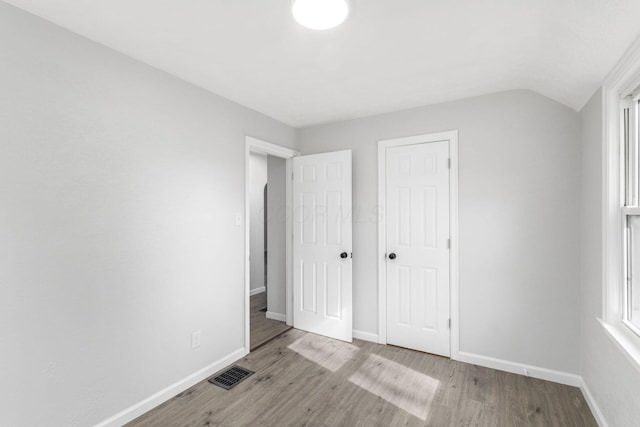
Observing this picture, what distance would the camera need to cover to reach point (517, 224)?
2613 millimetres

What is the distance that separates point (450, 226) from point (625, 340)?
1410mm

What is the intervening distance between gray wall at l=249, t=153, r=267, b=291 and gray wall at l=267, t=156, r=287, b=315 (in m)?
1.37

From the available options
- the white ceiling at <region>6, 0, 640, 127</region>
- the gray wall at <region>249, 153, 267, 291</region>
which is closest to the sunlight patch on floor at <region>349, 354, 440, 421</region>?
the white ceiling at <region>6, 0, 640, 127</region>

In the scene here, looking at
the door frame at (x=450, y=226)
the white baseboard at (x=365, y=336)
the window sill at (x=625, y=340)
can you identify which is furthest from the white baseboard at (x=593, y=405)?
the white baseboard at (x=365, y=336)

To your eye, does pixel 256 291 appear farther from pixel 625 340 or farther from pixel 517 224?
pixel 625 340

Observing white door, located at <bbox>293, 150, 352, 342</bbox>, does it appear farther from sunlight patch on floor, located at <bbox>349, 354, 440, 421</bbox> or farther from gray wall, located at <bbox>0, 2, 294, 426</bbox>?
gray wall, located at <bbox>0, 2, 294, 426</bbox>

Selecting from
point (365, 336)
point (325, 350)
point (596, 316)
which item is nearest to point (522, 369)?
point (596, 316)

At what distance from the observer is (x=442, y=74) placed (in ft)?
7.72

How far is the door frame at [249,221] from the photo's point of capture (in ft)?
9.85

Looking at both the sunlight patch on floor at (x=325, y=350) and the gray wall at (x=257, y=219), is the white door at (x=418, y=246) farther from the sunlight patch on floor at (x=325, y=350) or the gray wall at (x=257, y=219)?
the gray wall at (x=257, y=219)

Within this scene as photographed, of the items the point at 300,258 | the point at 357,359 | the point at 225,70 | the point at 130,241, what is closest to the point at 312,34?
the point at 225,70

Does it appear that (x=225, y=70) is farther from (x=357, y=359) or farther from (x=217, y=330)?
(x=357, y=359)

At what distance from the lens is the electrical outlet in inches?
98.0

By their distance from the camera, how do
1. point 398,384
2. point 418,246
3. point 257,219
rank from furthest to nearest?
point 257,219 < point 418,246 < point 398,384
